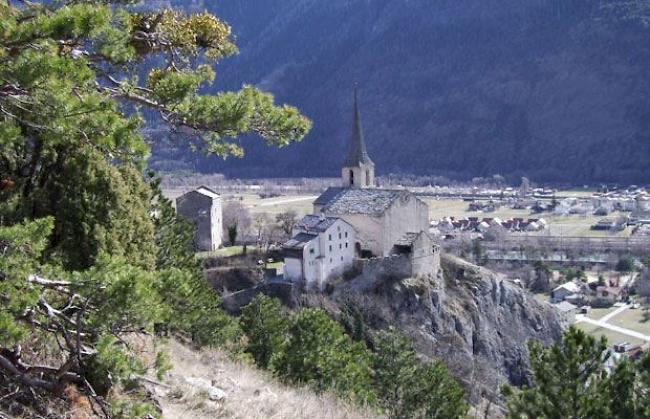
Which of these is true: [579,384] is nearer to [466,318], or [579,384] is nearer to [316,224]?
[316,224]

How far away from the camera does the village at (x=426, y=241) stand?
35.2 m

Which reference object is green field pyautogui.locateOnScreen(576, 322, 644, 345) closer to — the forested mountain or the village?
the village

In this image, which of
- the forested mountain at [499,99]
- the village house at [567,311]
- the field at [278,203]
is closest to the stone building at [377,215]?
the village house at [567,311]

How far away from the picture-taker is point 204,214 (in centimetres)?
4150

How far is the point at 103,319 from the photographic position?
6746 mm

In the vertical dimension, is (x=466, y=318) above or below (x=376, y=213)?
below

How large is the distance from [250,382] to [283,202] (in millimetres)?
89508

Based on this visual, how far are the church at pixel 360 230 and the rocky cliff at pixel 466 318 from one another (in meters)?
1.79

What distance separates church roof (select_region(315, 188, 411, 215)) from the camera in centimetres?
3734

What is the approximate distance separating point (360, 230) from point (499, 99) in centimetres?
13908

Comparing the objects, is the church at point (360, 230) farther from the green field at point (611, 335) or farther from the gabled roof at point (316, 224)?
the green field at point (611, 335)

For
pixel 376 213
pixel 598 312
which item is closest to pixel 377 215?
pixel 376 213

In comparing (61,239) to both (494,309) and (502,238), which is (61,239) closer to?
(494,309)

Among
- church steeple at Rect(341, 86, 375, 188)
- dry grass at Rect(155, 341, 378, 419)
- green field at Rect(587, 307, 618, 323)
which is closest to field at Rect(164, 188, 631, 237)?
green field at Rect(587, 307, 618, 323)
